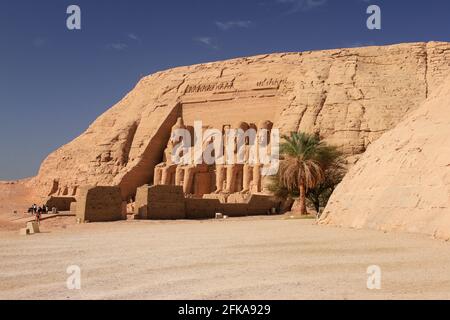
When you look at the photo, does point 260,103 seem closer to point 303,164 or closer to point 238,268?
point 303,164

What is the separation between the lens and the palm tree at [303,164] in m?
21.6

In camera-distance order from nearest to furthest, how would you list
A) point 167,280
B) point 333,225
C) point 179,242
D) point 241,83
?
1. point 167,280
2. point 179,242
3. point 333,225
4. point 241,83

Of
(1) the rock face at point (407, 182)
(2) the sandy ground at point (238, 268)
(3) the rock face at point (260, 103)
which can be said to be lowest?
(2) the sandy ground at point (238, 268)

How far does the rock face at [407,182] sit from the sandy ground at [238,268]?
0.59 meters

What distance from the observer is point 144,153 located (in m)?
37.6

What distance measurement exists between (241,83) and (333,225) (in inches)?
1006

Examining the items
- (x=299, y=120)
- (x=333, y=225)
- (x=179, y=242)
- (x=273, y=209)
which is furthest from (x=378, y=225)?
(x=299, y=120)

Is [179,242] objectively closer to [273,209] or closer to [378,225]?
[378,225]

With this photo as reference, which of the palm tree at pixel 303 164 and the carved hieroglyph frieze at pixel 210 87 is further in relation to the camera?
the carved hieroglyph frieze at pixel 210 87

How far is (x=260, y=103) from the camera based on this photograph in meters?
36.4

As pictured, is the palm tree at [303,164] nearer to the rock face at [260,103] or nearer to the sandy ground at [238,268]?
the rock face at [260,103]

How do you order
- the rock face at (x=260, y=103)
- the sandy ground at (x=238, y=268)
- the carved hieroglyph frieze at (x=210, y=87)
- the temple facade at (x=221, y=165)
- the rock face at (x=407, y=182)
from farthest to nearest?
the carved hieroglyph frieze at (x=210, y=87)
the temple facade at (x=221, y=165)
the rock face at (x=260, y=103)
the rock face at (x=407, y=182)
the sandy ground at (x=238, y=268)

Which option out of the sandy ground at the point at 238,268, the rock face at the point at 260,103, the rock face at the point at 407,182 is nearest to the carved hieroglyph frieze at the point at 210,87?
the rock face at the point at 260,103

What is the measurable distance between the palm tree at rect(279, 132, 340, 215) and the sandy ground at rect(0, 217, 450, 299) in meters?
11.3
